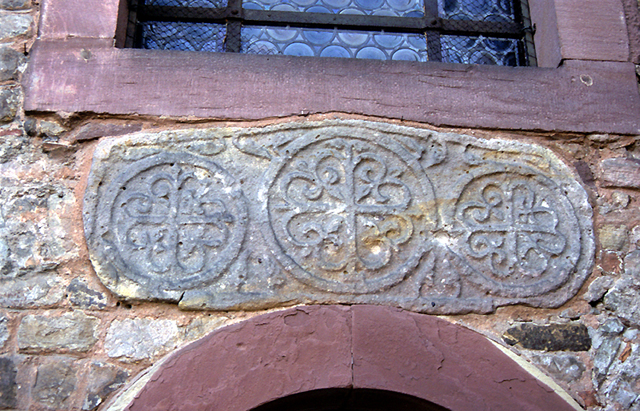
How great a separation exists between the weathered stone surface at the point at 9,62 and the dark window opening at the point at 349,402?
1.64 m

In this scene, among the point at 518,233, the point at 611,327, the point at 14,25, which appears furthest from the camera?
the point at 14,25

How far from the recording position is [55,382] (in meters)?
1.86

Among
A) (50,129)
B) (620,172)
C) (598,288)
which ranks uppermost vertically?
(50,129)

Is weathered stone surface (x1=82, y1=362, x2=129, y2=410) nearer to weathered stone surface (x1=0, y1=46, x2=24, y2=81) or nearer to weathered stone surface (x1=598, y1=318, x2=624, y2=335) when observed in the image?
weathered stone surface (x1=0, y1=46, x2=24, y2=81)

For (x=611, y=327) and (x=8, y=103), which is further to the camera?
(x=8, y=103)

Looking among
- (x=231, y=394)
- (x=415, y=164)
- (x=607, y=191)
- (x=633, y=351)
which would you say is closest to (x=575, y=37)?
(x=607, y=191)

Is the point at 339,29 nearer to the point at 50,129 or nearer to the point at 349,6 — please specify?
the point at 349,6

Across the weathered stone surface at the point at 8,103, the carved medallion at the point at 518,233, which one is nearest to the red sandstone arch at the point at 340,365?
the carved medallion at the point at 518,233

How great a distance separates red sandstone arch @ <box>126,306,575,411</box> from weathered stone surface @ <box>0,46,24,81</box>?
134 cm

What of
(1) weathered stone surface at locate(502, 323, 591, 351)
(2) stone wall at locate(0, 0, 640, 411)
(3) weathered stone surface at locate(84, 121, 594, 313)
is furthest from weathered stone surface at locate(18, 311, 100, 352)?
(1) weathered stone surface at locate(502, 323, 591, 351)

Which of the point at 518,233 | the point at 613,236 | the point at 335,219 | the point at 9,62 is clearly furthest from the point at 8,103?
the point at 613,236

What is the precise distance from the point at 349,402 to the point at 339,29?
170cm

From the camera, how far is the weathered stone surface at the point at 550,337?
1990 mm

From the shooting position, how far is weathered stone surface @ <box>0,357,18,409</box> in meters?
1.83
